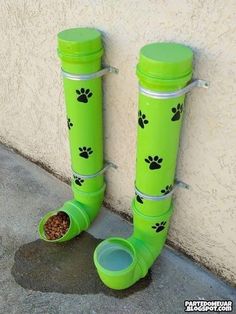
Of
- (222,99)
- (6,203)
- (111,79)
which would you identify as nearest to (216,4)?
(222,99)

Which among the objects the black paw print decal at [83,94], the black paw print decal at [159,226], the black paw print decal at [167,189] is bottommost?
the black paw print decal at [159,226]

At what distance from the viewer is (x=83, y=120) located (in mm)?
2381

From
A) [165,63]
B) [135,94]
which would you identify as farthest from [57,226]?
[165,63]

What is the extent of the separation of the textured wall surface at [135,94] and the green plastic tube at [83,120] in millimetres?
132

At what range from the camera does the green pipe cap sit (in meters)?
2.07

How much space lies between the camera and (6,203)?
3.11m

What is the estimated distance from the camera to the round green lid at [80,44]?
2.07 metres

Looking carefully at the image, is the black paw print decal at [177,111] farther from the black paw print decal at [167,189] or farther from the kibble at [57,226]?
the kibble at [57,226]

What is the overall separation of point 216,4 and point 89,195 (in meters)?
1.64

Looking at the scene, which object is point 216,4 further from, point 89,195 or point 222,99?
point 89,195

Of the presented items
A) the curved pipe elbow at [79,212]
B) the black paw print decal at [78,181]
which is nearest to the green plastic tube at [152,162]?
the curved pipe elbow at [79,212]

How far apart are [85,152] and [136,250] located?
775mm

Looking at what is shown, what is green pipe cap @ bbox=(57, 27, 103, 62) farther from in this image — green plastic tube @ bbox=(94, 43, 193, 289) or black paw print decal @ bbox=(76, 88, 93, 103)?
green plastic tube @ bbox=(94, 43, 193, 289)

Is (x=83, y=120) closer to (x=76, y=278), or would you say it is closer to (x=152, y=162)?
(x=152, y=162)
